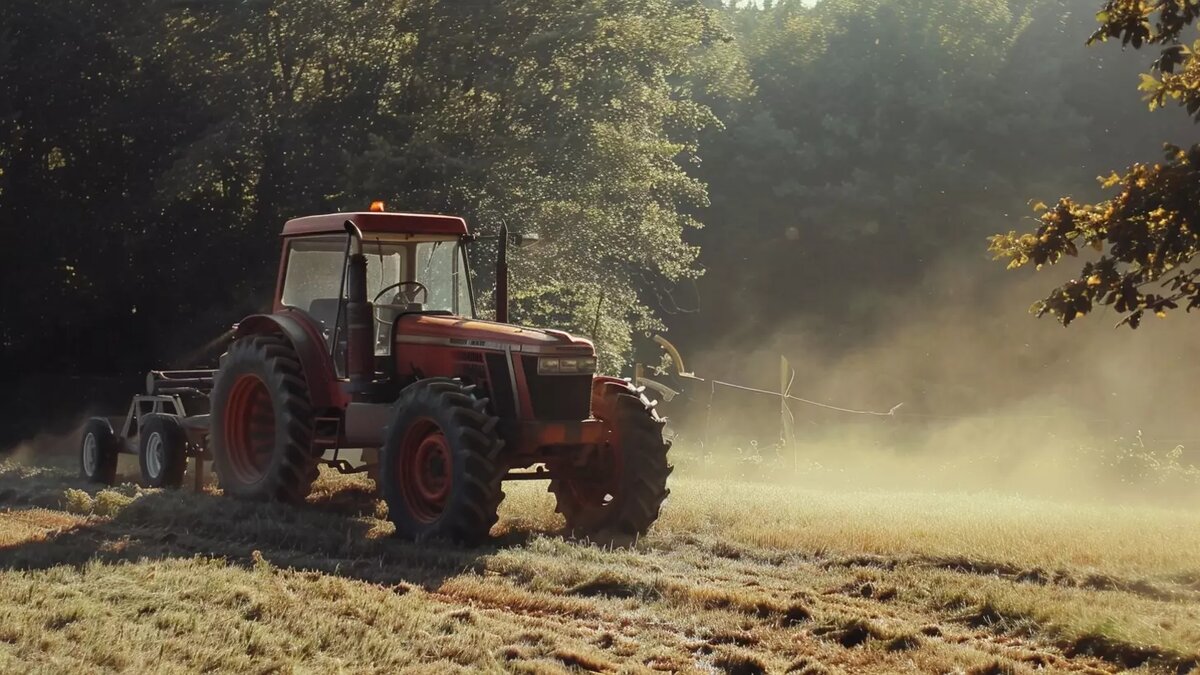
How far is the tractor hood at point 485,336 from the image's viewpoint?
1173 cm

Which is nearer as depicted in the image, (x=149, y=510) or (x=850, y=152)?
(x=149, y=510)

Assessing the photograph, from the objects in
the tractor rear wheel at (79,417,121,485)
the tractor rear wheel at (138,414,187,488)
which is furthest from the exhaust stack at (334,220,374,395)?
the tractor rear wheel at (79,417,121,485)

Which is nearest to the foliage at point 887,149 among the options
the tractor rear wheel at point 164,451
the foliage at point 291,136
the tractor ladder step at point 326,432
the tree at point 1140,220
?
the foliage at point 291,136

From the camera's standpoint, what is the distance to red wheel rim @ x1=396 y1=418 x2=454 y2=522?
11.6 metres

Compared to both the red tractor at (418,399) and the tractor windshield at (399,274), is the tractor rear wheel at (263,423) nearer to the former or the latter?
the red tractor at (418,399)

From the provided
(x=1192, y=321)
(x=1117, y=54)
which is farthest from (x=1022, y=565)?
(x=1117, y=54)

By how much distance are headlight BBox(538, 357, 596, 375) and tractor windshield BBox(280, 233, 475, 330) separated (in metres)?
1.76

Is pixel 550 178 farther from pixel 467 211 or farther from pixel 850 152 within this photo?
pixel 850 152

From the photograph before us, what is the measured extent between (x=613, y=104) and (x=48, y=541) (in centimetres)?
1602

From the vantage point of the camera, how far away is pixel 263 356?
43.6 feet

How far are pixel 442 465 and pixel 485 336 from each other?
1.11 meters

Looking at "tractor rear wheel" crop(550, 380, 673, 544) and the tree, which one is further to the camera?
"tractor rear wheel" crop(550, 380, 673, 544)

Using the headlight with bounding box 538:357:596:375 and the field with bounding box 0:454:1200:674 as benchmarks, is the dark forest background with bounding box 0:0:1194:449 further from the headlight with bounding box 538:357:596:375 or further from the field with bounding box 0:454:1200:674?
the field with bounding box 0:454:1200:674

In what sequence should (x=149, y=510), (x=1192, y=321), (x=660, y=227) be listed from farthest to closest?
(x=1192, y=321), (x=660, y=227), (x=149, y=510)
